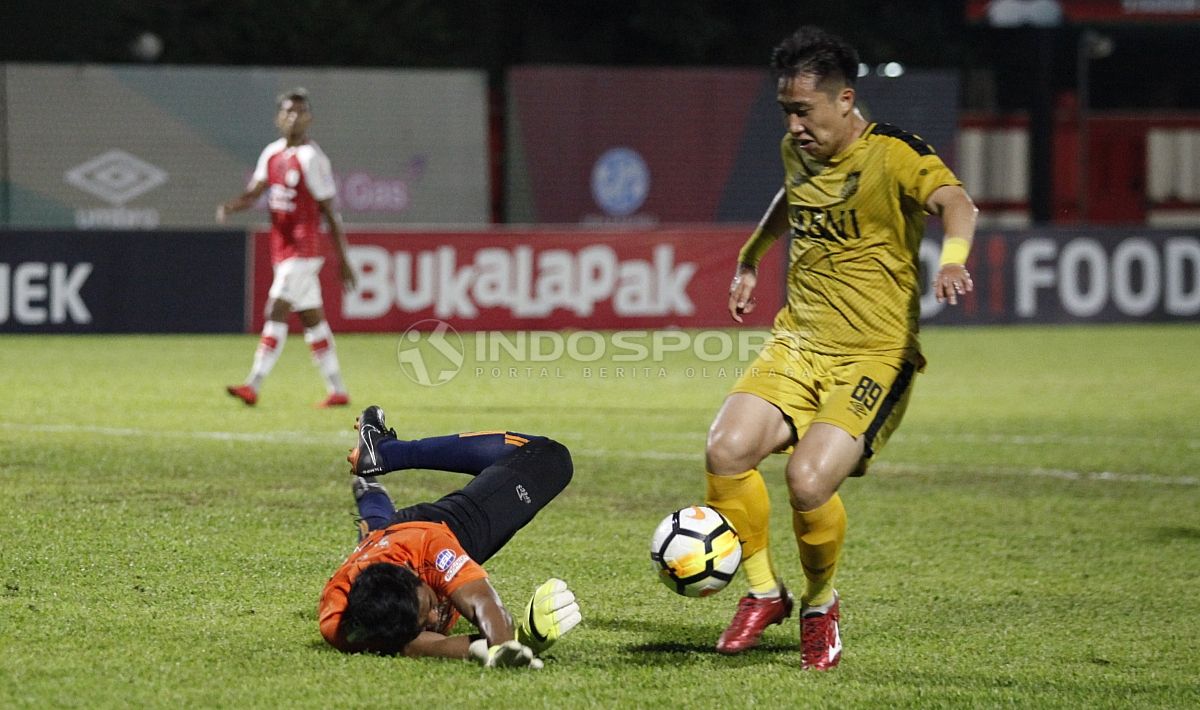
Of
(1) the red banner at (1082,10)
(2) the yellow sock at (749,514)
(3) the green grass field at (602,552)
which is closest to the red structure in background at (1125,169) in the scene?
(1) the red banner at (1082,10)

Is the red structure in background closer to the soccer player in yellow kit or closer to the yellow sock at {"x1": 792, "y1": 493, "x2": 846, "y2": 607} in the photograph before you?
the soccer player in yellow kit

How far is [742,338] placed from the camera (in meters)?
18.8

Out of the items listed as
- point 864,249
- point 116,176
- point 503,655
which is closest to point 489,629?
point 503,655

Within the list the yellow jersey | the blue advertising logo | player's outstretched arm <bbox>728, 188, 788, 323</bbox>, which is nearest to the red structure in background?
the blue advertising logo

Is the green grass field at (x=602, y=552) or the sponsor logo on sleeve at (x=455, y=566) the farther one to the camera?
the sponsor logo on sleeve at (x=455, y=566)

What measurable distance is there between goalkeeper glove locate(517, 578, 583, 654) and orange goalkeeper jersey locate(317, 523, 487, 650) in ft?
0.69

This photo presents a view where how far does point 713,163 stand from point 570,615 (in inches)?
850

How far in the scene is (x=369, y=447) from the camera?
6.10m

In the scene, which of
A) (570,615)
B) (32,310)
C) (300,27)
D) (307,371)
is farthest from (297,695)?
(300,27)

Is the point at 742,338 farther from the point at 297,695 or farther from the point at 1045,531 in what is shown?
the point at 297,695

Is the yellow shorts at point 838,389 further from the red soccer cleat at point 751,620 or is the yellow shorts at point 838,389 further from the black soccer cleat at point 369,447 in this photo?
the black soccer cleat at point 369,447

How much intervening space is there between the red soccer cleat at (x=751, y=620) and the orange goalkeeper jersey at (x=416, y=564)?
90cm

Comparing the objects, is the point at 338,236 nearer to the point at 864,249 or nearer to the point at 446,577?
the point at 864,249

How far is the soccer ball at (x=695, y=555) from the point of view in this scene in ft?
17.9
